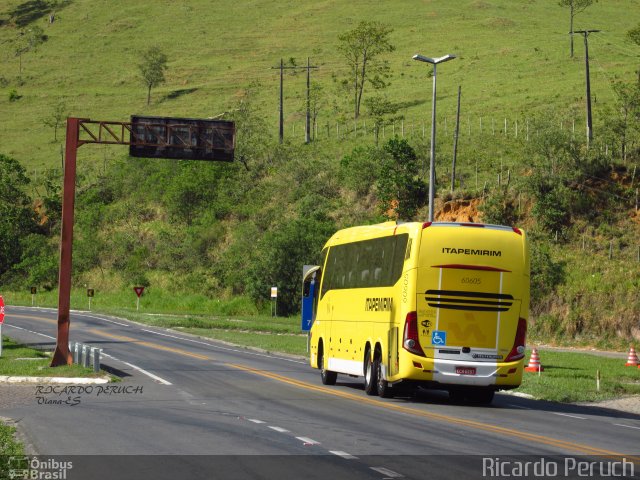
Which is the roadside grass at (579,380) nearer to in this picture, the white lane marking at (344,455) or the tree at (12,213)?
the white lane marking at (344,455)

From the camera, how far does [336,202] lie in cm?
8631

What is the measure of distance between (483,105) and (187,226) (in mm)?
29911

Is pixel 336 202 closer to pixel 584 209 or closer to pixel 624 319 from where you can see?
pixel 584 209

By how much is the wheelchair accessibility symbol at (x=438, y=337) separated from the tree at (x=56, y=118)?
111599 millimetres

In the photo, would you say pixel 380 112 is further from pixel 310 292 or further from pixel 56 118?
pixel 310 292

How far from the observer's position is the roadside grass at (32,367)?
94.7 feet

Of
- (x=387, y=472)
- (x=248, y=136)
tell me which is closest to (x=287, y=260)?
(x=248, y=136)

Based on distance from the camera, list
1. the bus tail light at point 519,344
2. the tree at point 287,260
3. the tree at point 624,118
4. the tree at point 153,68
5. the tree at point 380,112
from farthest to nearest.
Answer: the tree at point 153,68, the tree at point 380,112, the tree at point 287,260, the tree at point 624,118, the bus tail light at point 519,344

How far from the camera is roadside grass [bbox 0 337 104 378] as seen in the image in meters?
28.9

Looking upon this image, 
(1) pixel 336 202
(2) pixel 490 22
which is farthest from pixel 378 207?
(2) pixel 490 22

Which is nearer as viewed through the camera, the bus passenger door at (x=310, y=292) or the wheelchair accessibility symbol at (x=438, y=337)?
the wheelchair accessibility symbol at (x=438, y=337)

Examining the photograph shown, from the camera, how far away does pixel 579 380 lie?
104 ft

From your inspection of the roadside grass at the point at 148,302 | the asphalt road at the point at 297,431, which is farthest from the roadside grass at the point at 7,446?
the roadside grass at the point at 148,302

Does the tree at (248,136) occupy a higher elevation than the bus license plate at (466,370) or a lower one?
higher
